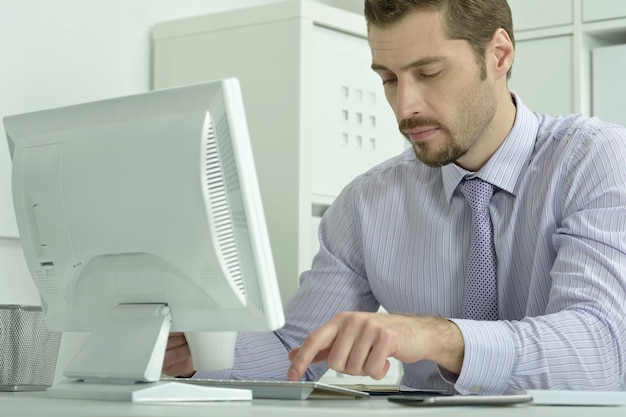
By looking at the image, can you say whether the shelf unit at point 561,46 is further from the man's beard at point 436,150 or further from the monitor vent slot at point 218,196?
the monitor vent slot at point 218,196

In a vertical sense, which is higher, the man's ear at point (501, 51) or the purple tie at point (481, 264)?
the man's ear at point (501, 51)

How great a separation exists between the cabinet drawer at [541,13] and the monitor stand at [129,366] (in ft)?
6.53

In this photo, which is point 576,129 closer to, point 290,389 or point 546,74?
point 290,389

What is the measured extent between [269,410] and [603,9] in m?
2.17

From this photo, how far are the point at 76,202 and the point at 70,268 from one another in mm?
98

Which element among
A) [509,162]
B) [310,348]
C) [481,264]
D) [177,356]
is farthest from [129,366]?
[509,162]

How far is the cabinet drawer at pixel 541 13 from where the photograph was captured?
2.86 meters

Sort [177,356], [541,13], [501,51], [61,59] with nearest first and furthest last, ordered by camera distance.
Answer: [177,356], [501,51], [61,59], [541,13]

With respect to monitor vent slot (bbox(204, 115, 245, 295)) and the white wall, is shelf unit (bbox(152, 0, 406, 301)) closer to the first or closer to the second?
the white wall

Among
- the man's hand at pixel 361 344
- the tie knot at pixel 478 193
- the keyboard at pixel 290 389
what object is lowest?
the keyboard at pixel 290 389

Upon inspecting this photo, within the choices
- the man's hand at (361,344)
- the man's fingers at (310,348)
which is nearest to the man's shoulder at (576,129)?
the man's hand at (361,344)

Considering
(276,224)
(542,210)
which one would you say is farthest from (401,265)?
(276,224)

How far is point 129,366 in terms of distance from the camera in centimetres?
116

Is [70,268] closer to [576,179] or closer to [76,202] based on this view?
[76,202]
